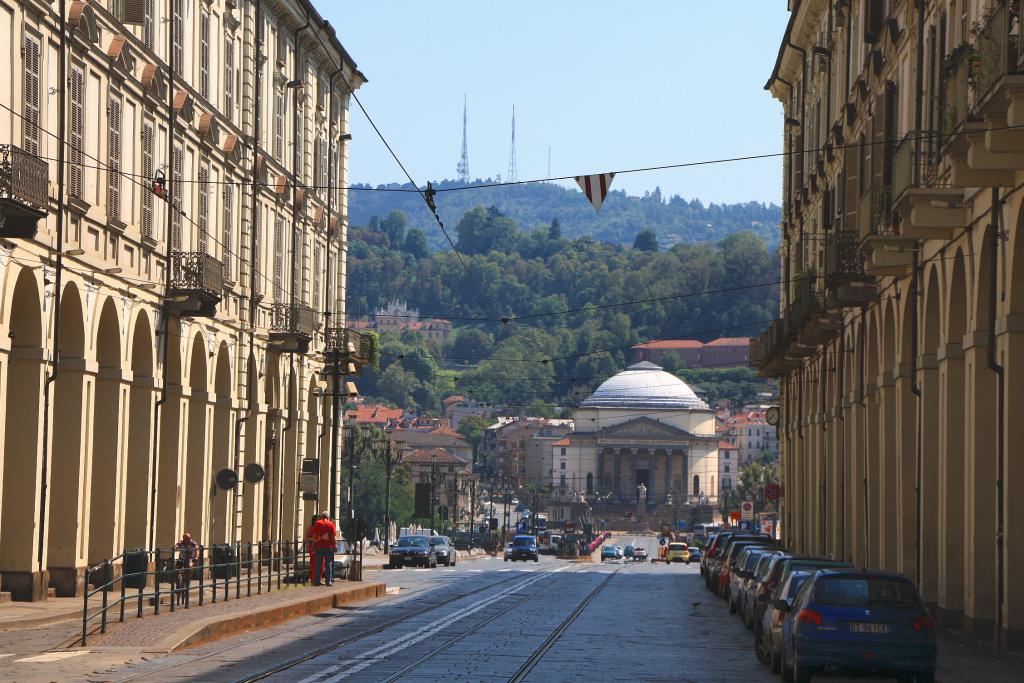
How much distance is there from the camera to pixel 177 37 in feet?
122

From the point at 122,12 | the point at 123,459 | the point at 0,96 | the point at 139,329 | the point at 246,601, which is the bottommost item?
the point at 246,601

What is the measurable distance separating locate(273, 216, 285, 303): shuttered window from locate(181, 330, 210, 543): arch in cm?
669

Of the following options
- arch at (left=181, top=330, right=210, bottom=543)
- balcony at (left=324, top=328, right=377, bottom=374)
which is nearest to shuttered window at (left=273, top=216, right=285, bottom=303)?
balcony at (left=324, top=328, right=377, bottom=374)

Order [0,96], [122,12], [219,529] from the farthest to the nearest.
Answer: [219,529] < [122,12] < [0,96]

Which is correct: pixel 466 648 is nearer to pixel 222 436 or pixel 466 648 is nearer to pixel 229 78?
pixel 222 436

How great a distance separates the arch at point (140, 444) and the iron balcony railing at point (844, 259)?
12.7 metres

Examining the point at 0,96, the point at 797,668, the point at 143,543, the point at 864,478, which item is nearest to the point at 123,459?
the point at 143,543

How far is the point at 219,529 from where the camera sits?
43.4m

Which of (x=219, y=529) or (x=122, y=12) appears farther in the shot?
(x=219, y=529)

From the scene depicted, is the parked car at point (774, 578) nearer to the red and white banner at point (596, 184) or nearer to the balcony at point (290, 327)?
the red and white banner at point (596, 184)

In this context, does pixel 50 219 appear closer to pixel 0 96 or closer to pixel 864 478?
pixel 0 96

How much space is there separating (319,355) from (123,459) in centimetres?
1875

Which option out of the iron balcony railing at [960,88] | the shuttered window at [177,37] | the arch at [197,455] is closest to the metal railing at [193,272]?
the shuttered window at [177,37]

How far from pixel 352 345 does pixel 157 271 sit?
57.3 feet
